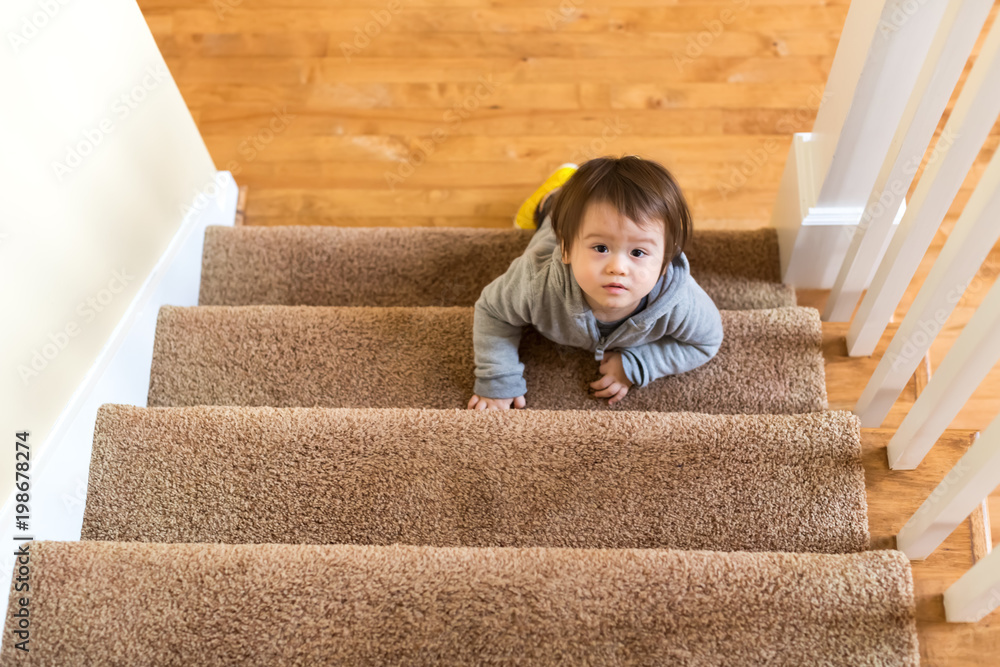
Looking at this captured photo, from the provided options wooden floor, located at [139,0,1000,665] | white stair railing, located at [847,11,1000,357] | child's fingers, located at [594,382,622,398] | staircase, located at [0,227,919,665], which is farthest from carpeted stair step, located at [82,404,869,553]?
wooden floor, located at [139,0,1000,665]

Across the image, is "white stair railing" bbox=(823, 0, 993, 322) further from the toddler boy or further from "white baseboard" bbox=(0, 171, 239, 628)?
"white baseboard" bbox=(0, 171, 239, 628)

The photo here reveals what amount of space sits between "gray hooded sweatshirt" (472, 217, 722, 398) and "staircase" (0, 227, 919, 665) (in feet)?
0.19

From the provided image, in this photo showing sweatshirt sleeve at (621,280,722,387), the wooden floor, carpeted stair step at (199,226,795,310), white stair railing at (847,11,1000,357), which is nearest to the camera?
white stair railing at (847,11,1000,357)

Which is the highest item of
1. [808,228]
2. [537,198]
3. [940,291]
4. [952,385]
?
[537,198]

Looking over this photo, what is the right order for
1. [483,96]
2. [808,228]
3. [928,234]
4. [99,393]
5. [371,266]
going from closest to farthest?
[928,234] < [99,393] < [808,228] < [371,266] < [483,96]

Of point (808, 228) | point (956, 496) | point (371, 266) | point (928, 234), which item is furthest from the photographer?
point (371, 266)

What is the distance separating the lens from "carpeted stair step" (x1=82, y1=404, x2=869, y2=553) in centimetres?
104

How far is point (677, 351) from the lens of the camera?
1.16 meters

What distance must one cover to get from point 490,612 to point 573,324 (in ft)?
1.48

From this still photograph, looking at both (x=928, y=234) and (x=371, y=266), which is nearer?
(x=928, y=234)

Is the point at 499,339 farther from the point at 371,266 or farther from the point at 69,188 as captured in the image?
the point at 69,188

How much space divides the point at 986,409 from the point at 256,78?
1.86 m

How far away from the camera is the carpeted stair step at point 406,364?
120 centimetres

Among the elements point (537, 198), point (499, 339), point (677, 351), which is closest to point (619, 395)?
point (677, 351)
